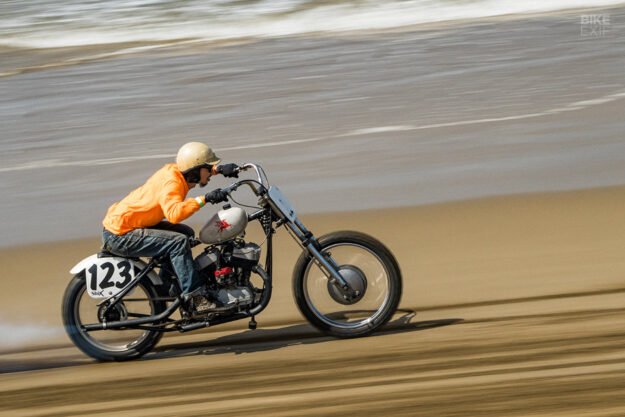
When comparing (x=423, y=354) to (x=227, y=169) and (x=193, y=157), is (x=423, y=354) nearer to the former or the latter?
(x=227, y=169)

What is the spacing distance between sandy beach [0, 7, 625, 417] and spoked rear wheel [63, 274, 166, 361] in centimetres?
13

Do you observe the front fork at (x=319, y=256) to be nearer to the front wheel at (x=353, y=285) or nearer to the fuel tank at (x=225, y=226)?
the front wheel at (x=353, y=285)

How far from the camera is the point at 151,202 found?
502cm

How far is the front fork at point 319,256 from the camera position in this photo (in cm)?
521

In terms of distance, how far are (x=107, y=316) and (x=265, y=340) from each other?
1.02 metres

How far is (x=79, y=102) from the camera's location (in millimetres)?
15406

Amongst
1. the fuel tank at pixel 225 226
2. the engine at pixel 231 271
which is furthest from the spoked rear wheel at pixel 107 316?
the fuel tank at pixel 225 226

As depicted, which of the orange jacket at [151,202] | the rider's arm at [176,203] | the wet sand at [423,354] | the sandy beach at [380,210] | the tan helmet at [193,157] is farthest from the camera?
the tan helmet at [193,157]

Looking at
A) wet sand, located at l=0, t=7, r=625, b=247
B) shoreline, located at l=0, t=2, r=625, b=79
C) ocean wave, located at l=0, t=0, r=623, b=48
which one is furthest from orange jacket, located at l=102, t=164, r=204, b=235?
ocean wave, located at l=0, t=0, r=623, b=48

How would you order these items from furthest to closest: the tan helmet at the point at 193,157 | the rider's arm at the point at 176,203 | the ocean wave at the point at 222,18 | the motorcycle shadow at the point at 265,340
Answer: the ocean wave at the point at 222,18
the motorcycle shadow at the point at 265,340
the tan helmet at the point at 193,157
the rider's arm at the point at 176,203

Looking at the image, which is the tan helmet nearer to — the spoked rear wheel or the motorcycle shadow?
the spoked rear wheel

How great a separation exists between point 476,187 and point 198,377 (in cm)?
502

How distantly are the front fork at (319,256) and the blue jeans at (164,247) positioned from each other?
68 centimetres

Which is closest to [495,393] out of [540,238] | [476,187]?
[540,238]
